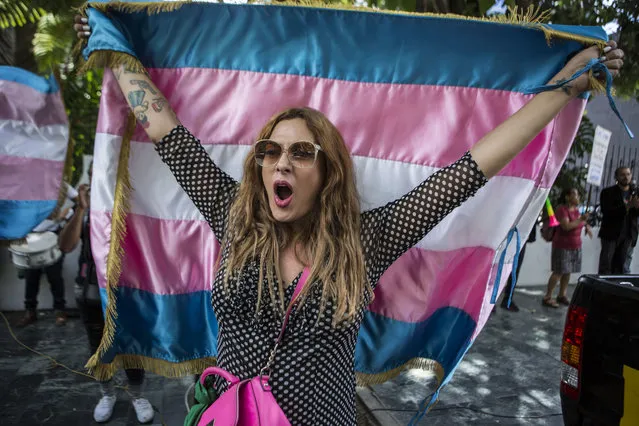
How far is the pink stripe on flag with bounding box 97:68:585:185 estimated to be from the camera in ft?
7.95

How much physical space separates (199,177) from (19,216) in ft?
4.56

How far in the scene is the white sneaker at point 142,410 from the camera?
13.2ft

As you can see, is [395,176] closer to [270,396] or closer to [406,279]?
[406,279]

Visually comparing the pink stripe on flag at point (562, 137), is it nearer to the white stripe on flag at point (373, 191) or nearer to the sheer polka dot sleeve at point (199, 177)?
the white stripe on flag at point (373, 191)

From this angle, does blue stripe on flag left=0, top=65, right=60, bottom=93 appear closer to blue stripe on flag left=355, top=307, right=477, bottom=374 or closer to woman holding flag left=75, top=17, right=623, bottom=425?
woman holding flag left=75, top=17, right=623, bottom=425

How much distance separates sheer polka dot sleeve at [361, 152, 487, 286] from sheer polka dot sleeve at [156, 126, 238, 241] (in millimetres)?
539

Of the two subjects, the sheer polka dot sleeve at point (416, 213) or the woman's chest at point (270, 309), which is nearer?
the woman's chest at point (270, 309)

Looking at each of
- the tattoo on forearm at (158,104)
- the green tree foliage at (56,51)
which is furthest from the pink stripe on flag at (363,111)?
the green tree foliage at (56,51)

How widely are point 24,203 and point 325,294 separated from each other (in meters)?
1.95

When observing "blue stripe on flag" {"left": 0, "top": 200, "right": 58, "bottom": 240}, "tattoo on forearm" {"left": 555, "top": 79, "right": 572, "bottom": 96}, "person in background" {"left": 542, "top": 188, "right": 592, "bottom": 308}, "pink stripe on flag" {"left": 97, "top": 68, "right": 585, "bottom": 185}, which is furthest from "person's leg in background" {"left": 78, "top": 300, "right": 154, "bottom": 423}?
"person in background" {"left": 542, "top": 188, "right": 592, "bottom": 308}

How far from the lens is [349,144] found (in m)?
2.52

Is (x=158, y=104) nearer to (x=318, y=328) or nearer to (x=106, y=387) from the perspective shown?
(x=318, y=328)

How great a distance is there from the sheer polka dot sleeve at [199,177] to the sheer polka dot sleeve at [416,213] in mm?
539

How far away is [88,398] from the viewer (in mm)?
4508
